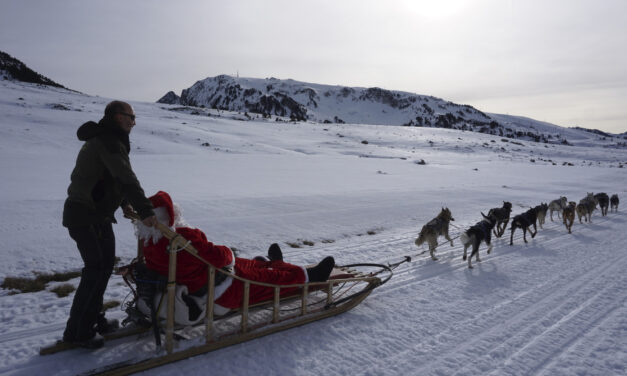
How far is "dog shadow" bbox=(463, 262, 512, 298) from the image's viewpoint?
5.89 m

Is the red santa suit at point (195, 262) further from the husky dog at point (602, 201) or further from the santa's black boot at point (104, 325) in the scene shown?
the husky dog at point (602, 201)

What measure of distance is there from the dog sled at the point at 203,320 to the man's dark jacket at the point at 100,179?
34 centimetres

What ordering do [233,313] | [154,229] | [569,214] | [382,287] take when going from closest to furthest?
[154,229], [233,313], [382,287], [569,214]

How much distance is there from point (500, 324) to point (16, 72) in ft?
352

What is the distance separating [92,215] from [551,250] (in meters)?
9.15

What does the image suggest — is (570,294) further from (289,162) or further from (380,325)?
(289,162)

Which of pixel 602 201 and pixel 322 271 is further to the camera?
pixel 602 201

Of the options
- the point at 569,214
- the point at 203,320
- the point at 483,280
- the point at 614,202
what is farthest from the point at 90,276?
the point at 614,202

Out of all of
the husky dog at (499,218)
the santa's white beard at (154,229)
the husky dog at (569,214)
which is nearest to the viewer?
the santa's white beard at (154,229)

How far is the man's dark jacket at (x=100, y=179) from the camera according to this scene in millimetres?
3309

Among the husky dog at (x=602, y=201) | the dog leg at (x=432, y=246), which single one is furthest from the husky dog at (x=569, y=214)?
the dog leg at (x=432, y=246)

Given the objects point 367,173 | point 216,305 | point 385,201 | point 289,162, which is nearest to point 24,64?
point 289,162

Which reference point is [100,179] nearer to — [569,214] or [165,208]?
[165,208]

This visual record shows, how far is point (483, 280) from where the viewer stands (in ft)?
21.1
